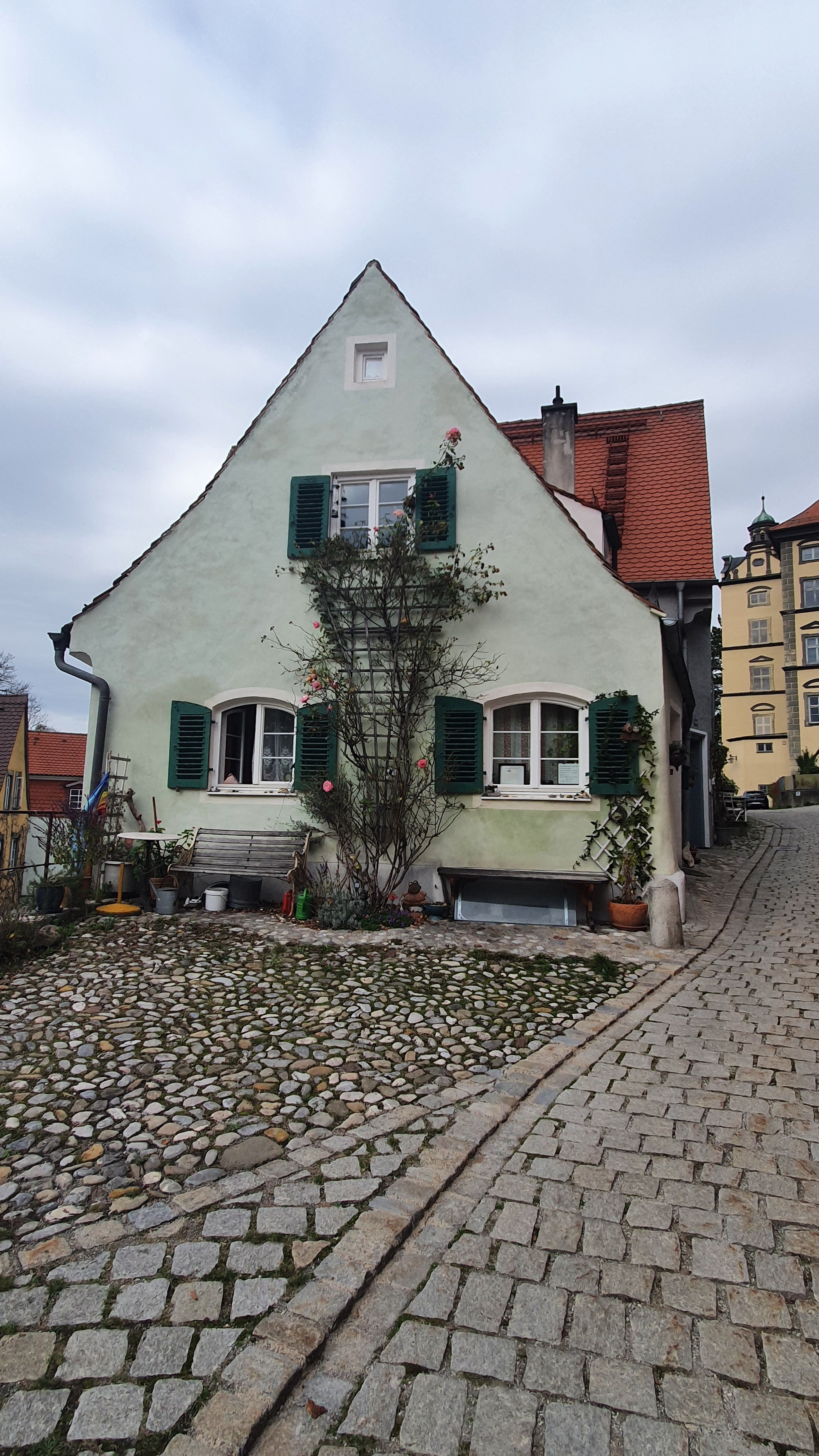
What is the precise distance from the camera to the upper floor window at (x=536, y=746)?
8781mm

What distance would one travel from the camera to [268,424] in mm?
10016

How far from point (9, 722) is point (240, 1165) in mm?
24925

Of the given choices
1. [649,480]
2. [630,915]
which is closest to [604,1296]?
[630,915]

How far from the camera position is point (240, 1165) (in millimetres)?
3297

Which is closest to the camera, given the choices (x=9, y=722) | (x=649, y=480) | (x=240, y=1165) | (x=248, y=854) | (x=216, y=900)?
(x=240, y=1165)

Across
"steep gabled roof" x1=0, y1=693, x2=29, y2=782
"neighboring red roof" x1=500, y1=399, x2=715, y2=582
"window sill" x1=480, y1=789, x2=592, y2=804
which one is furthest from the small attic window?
"steep gabled roof" x1=0, y1=693, x2=29, y2=782

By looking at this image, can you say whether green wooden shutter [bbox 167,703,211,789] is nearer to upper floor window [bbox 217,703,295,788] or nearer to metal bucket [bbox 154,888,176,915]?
upper floor window [bbox 217,703,295,788]

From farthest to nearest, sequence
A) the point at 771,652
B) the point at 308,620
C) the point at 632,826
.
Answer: the point at 771,652
the point at 308,620
the point at 632,826

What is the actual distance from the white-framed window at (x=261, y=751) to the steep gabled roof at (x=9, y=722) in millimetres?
17175

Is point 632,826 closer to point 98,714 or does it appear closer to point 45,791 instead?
point 98,714

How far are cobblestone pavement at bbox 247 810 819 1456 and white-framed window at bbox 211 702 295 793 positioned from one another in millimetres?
6090

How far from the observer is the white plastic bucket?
29.0 ft

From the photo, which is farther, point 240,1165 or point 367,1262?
point 240,1165

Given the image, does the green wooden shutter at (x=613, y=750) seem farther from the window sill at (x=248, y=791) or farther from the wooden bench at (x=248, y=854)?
the window sill at (x=248, y=791)
